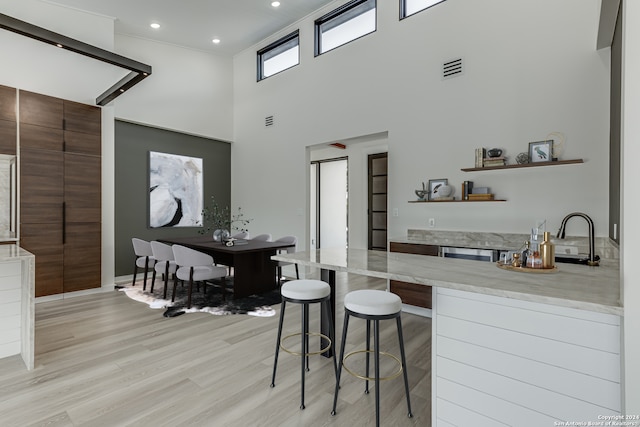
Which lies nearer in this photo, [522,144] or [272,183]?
[522,144]

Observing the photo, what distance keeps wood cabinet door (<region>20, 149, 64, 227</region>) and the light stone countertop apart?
151 inches

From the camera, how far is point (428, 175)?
13.7 feet

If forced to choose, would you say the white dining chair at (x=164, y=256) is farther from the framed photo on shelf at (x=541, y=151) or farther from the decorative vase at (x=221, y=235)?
the framed photo on shelf at (x=541, y=151)

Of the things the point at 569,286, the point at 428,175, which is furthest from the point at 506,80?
the point at 569,286

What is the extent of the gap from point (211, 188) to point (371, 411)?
571 cm

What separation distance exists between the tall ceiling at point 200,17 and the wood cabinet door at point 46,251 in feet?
9.97

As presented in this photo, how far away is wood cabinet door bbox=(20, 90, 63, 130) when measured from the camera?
13.4 ft

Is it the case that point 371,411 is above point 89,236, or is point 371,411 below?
below

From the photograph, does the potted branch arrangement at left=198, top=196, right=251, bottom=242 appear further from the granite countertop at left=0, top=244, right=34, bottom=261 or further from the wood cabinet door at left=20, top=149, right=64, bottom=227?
the granite countertop at left=0, top=244, right=34, bottom=261

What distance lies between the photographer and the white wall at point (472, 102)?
10.4ft

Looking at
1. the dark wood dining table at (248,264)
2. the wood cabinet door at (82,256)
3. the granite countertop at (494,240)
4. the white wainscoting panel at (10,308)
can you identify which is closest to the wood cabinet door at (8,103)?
the wood cabinet door at (82,256)

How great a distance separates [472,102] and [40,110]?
5.39m

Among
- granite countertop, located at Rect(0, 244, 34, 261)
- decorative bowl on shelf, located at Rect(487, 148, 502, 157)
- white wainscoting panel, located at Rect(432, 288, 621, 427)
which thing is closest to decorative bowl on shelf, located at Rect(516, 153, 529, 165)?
decorative bowl on shelf, located at Rect(487, 148, 502, 157)

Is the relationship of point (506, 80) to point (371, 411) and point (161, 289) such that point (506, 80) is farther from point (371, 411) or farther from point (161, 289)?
point (161, 289)
